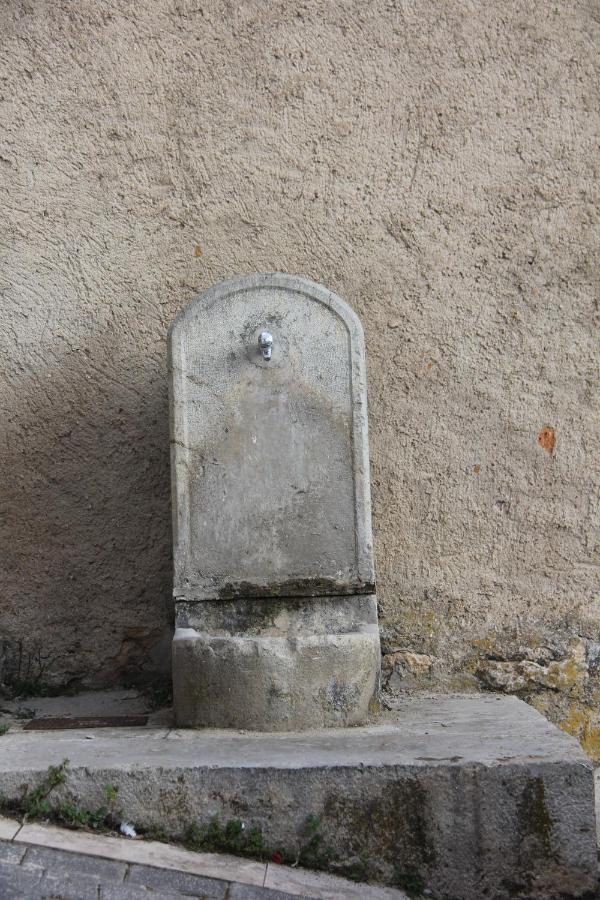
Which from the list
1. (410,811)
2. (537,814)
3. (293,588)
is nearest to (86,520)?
(293,588)

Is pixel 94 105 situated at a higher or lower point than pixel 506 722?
higher

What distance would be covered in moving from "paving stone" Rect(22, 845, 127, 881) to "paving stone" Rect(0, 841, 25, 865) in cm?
2

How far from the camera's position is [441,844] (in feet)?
7.99

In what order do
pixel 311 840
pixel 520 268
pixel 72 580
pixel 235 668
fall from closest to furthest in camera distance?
pixel 311 840 < pixel 235 668 < pixel 72 580 < pixel 520 268

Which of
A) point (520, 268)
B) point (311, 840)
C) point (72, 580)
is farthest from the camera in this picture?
point (520, 268)

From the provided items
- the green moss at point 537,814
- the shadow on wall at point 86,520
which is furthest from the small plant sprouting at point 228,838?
the shadow on wall at point 86,520

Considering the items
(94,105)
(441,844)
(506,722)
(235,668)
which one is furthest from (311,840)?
(94,105)

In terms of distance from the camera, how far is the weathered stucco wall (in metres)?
3.61

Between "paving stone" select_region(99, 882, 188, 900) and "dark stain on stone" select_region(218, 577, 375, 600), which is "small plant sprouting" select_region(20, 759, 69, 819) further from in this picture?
"dark stain on stone" select_region(218, 577, 375, 600)

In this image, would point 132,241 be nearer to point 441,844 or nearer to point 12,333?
point 12,333

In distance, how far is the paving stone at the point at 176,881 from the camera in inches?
86.0

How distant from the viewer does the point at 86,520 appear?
11.9 ft

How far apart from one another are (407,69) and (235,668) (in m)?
2.63

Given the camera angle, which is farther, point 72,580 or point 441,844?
point 72,580
